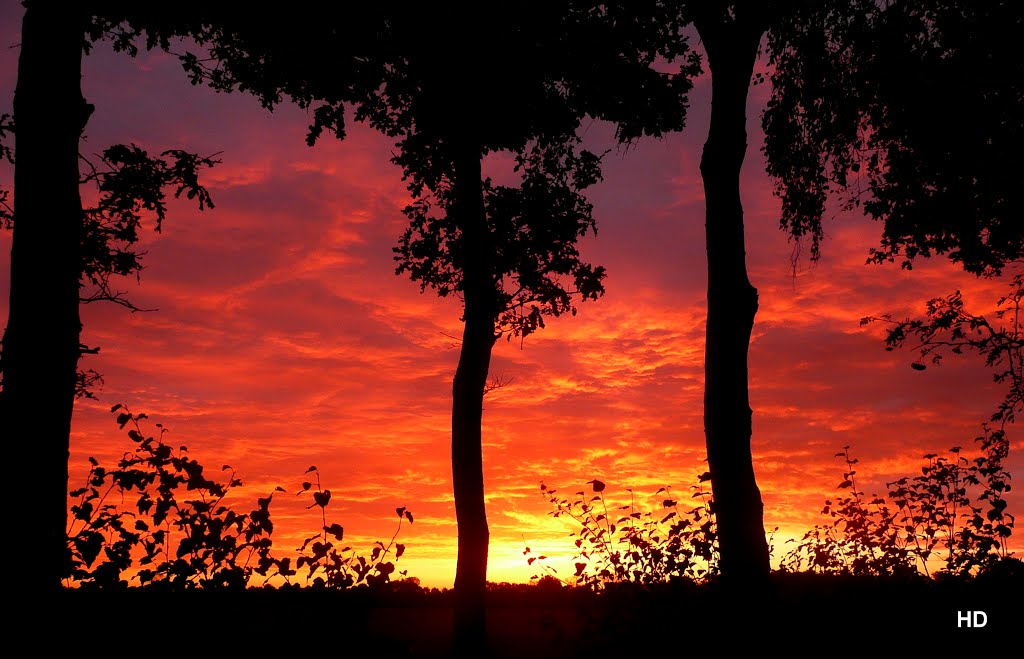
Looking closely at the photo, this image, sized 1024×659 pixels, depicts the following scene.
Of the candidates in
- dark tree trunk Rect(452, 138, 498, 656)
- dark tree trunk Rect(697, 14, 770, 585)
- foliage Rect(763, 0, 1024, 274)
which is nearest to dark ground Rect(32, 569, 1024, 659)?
dark tree trunk Rect(697, 14, 770, 585)

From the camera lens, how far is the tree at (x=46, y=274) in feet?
25.9

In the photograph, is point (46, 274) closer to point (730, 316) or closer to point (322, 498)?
point (322, 498)

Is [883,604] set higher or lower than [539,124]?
lower

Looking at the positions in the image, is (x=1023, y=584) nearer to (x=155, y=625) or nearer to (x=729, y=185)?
(x=729, y=185)

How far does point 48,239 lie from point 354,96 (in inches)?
347

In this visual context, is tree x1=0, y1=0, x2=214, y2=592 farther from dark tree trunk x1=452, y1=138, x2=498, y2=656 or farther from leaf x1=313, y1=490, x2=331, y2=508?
dark tree trunk x1=452, y1=138, x2=498, y2=656

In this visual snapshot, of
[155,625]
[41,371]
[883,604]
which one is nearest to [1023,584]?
[883,604]

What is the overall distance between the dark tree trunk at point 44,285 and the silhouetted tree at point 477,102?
5033 millimetres

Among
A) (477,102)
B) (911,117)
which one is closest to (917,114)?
(911,117)

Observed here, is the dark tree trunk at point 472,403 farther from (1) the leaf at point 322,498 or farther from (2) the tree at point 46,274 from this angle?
(2) the tree at point 46,274

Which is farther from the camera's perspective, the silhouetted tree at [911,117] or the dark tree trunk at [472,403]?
the silhouetted tree at [911,117]

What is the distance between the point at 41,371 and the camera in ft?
26.6

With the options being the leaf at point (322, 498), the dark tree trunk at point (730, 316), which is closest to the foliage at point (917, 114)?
the dark tree trunk at point (730, 316)

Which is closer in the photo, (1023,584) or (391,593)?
(1023,584)
